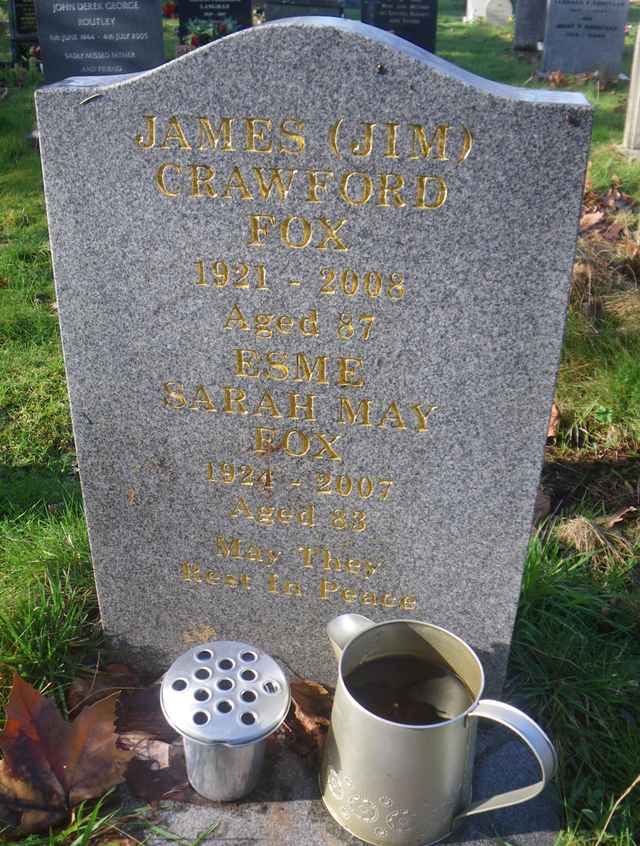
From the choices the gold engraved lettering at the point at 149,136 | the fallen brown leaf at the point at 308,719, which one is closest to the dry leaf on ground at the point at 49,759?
the fallen brown leaf at the point at 308,719

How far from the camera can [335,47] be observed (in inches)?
70.4

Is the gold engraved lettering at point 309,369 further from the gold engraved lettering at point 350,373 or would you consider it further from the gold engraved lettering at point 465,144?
the gold engraved lettering at point 465,144

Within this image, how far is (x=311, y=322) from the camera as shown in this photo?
2.07m

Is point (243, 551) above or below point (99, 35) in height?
below

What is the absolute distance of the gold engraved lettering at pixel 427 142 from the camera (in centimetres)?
182

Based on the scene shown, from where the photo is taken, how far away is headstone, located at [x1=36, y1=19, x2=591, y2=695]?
184 cm

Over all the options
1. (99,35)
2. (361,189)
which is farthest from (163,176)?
(99,35)

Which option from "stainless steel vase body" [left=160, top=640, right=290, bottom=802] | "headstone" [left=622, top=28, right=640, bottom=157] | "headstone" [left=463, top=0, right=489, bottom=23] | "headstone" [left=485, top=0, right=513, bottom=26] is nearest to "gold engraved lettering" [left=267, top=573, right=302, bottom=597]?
"stainless steel vase body" [left=160, top=640, right=290, bottom=802]

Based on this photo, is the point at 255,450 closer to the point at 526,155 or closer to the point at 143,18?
the point at 526,155

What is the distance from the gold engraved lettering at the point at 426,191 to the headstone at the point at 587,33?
31.9ft

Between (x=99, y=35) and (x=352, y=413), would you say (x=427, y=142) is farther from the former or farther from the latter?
(x=99, y=35)

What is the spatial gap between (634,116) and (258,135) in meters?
6.24

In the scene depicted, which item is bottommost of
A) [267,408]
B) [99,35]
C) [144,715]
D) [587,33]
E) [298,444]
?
[144,715]

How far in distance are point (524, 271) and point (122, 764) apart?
63.2 inches
